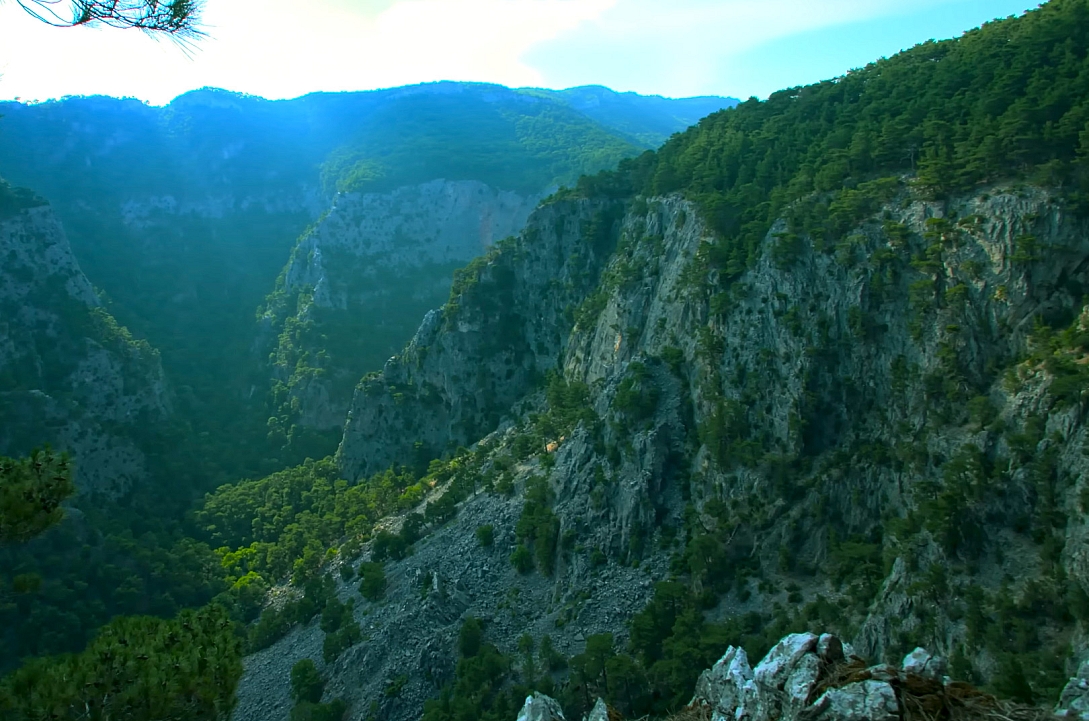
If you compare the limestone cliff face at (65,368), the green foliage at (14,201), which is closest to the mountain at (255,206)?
the limestone cliff face at (65,368)

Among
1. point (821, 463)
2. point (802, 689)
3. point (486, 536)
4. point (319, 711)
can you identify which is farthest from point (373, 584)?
point (802, 689)

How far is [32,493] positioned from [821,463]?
36.6 m

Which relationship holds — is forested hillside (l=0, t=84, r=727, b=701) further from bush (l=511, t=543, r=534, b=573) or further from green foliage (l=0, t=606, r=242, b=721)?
bush (l=511, t=543, r=534, b=573)

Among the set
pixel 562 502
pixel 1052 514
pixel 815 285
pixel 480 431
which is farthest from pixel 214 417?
pixel 1052 514

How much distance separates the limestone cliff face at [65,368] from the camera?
241 ft

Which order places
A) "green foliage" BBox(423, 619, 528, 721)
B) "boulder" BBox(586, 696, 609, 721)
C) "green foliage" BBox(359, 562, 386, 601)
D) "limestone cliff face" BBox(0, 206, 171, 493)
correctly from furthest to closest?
"limestone cliff face" BBox(0, 206, 171, 493), "green foliage" BBox(359, 562, 386, 601), "green foliage" BBox(423, 619, 528, 721), "boulder" BBox(586, 696, 609, 721)

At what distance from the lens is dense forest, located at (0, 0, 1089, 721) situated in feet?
49.8

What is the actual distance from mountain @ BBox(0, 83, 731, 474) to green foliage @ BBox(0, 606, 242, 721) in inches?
3161

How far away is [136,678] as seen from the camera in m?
13.6

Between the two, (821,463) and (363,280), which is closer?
(821,463)

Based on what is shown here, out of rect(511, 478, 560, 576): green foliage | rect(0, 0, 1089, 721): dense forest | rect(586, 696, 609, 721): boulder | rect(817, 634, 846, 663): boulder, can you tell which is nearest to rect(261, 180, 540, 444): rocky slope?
rect(0, 0, 1089, 721): dense forest

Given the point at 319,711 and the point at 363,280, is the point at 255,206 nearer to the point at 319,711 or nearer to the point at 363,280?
the point at 363,280

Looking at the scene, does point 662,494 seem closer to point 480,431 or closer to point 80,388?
point 480,431

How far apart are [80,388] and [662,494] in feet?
233
